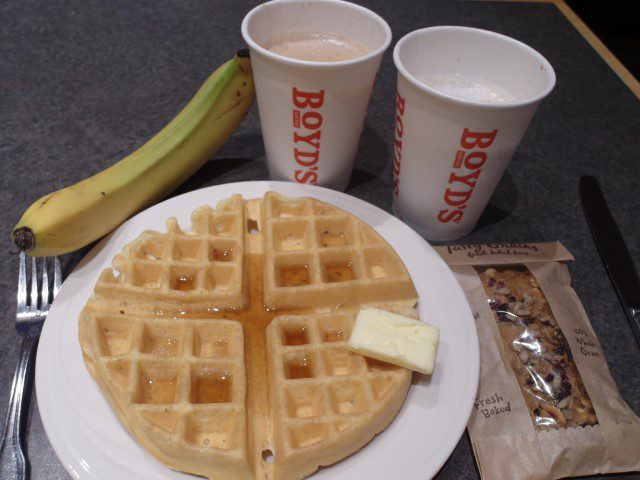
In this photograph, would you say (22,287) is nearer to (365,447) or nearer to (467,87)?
(365,447)

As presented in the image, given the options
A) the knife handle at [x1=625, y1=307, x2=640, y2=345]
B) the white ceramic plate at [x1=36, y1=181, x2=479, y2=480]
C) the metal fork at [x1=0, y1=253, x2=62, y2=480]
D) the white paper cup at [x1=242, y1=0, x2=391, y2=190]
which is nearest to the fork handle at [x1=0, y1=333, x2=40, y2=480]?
the metal fork at [x1=0, y1=253, x2=62, y2=480]

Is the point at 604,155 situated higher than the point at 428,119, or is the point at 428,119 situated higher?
the point at 428,119

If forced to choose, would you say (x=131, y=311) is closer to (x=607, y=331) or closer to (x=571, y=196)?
(x=607, y=331)

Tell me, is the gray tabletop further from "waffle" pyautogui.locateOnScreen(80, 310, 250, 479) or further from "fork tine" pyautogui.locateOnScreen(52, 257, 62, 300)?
"waffle" pyautogui.locateOnScreen(80, 310, 250, 479)

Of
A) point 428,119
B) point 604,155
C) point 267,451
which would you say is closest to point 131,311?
point 267,451

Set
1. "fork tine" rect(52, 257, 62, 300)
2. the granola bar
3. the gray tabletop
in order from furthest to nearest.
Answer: the gray tabletop < "fork tine" rect(52, 257, 62, 300) < the granola bar

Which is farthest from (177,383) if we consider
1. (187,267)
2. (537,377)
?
(537,377)
